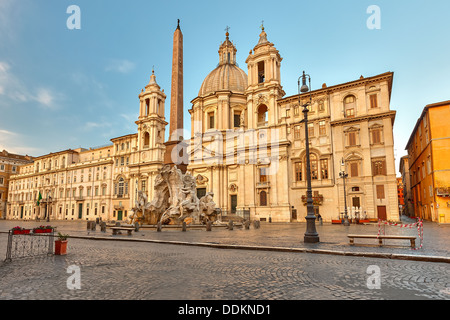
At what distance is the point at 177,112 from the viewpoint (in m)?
23.7

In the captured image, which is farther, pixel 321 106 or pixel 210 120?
pixel 210 120

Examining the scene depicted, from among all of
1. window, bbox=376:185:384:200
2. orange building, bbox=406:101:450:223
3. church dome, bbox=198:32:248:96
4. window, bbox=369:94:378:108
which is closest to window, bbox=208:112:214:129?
church dome, bbox=198:32:248:96

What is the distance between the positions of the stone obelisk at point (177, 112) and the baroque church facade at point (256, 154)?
0.37 meters

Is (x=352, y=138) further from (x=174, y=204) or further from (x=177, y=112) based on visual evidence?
(x=174, y=204)

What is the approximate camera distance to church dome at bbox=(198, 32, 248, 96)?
52750mm

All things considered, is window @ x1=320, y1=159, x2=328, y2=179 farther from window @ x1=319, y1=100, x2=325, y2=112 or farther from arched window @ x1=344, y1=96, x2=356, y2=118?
window @ x1=319, y1=100, x2=325, y2=112

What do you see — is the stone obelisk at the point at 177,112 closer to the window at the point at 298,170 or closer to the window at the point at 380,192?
the window at the point at 298,170

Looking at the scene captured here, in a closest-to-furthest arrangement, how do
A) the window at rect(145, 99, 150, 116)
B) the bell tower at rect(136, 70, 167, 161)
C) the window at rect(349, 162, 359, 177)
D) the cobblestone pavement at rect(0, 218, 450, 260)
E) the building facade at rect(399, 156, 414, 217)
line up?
the cobblestone pavement at rect(0, 218, 450, 260) < the window at rect(349, 162, 359, 177) < the bell tower at rect(136, 70, 167, 161) < the window at rect(145, 99, 150, 116) < the building facade at rect(399, 156, 414, 217)

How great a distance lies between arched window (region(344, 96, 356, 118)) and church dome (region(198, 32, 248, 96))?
67.7 feet

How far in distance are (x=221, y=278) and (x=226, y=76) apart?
167 feet

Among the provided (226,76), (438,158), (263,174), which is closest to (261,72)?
(226,76)

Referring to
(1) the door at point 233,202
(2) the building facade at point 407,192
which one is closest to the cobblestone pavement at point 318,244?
(1) the door at point 233,202

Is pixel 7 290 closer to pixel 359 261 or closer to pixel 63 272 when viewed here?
pixel 63 272

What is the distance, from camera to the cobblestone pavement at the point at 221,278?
4.86m
